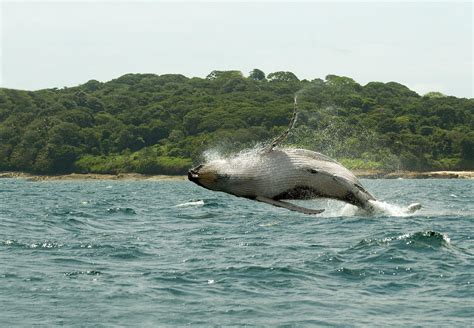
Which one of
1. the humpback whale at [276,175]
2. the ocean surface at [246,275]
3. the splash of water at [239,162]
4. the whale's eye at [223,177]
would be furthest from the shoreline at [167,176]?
the whale's eye at [223,177]

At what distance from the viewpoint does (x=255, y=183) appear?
13594 millimetres

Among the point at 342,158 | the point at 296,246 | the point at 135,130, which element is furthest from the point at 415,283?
the point at 135,130

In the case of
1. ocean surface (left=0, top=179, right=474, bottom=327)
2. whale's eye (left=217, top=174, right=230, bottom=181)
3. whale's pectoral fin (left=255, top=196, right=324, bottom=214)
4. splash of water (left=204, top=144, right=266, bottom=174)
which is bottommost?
ocean surface (left=0, top=179, right=474, bottom=327)

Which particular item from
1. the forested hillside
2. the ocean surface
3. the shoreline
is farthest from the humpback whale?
the shoreline

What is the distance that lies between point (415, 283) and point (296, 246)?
545 cm

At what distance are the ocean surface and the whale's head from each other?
6.49 ft

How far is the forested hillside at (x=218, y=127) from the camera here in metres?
124

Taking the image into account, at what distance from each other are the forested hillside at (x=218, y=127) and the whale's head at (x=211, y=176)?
94847 millimetres

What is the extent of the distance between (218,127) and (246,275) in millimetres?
125859

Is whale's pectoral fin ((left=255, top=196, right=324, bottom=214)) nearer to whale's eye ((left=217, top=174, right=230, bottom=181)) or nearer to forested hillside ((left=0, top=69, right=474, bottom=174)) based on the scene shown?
whale's eye ((left=217, top=174, right=230, bottom=181))

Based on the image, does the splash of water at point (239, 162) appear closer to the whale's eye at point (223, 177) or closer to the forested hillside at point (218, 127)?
the whale's eye at point (223, 177)

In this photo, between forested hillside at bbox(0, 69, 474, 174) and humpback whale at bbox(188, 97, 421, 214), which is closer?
humpback whale at bbox(188, 97, 421, 214)

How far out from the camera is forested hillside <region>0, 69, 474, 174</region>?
124188 mm

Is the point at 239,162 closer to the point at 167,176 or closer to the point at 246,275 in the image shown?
the point at 246,275
